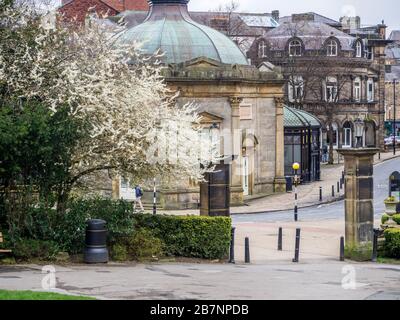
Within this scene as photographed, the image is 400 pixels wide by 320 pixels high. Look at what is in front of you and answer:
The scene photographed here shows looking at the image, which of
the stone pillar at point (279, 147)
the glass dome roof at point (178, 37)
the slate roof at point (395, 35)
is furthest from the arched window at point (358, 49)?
the slate roof at point (395, 35)

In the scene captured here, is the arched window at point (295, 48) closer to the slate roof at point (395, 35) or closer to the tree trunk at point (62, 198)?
the tree trunk at point (62, 198)

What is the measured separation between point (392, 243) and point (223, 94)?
21.5 meters

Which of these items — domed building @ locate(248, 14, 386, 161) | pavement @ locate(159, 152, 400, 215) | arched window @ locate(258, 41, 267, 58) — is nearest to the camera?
pavement @ locate(159, 152, 400, 215)

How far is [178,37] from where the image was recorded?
172ft

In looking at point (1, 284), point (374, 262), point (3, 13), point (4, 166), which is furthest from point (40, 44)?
point (374, 262)

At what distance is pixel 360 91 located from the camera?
8556 centimetres

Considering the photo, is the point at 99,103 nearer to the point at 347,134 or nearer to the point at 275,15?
the point at 347,134

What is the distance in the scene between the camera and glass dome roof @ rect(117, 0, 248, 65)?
51531mm

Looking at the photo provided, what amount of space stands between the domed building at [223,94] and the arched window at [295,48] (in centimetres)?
2895

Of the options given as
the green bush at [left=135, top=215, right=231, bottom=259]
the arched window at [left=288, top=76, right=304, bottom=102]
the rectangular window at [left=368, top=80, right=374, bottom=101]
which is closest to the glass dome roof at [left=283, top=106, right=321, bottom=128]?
the arched window at [left=288, top=76, right=304, bottom=102]

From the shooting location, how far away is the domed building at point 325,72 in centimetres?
7956

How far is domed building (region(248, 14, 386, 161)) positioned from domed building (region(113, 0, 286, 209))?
23091mm

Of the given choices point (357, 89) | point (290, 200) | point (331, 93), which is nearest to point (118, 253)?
point (290, 200)

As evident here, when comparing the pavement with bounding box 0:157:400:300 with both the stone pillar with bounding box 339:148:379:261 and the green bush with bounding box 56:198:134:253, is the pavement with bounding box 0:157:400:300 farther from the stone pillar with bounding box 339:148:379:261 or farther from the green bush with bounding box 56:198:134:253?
the green bush with bounding box 56:198:134:253
